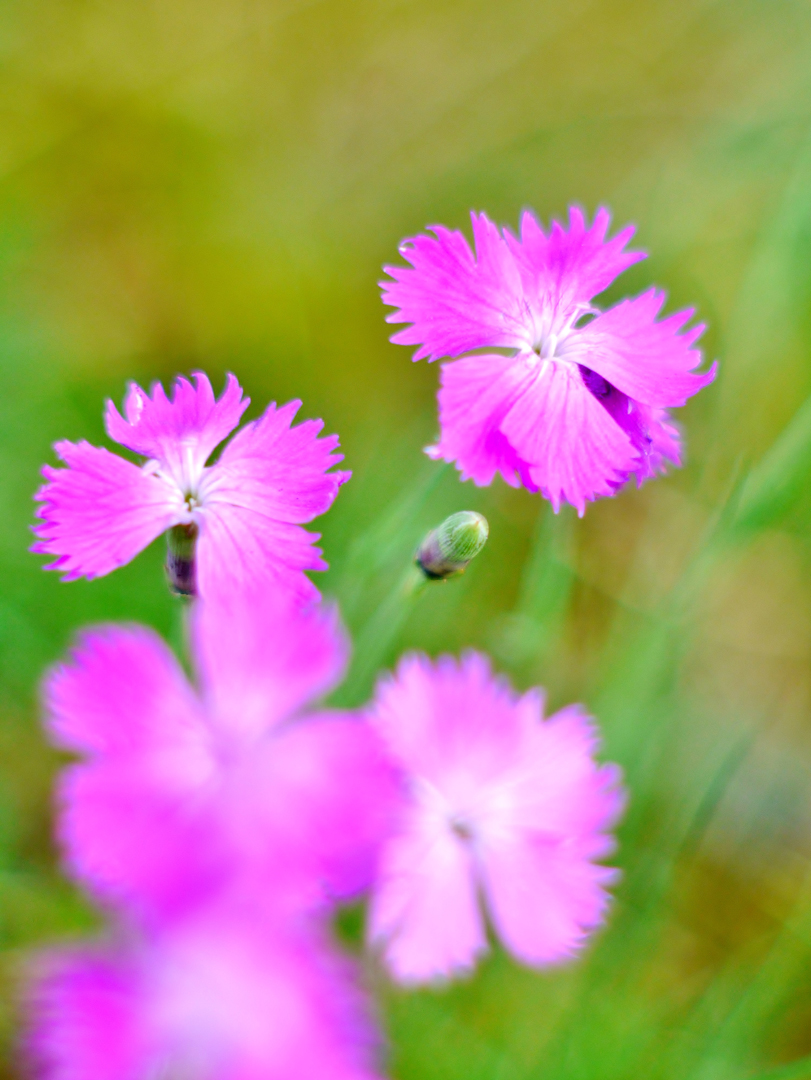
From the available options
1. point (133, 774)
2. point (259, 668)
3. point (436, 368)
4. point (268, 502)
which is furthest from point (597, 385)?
point (436, 368)

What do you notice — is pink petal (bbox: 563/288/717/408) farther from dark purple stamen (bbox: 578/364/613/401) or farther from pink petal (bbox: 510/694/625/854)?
pink petal (bbox: 510/694/625/854)

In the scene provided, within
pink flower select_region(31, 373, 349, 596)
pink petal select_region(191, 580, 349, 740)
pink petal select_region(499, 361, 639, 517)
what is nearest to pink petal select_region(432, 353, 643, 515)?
pink petal select_region(499, 361, 639, 517)

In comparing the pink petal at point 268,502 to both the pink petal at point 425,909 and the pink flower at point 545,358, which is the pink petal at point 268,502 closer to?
the pink flower at point 545,358

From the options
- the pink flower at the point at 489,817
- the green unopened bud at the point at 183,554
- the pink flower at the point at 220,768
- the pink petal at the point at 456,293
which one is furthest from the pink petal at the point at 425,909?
the pink petal at the point at 456,293

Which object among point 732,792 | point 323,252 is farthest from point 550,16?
point 732,792

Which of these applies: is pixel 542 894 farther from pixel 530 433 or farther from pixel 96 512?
pixel 96 512
